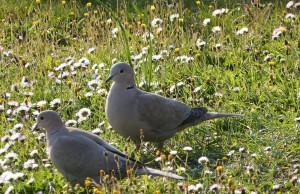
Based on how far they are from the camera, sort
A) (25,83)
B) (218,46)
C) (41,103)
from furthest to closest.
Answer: (218,46) → (25,83) → (41,103)

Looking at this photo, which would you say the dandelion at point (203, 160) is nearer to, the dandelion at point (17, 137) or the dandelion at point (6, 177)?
the dandelion at point (6, 177)

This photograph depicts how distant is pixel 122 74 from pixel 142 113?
1.07 feet

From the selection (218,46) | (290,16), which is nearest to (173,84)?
(218,46)

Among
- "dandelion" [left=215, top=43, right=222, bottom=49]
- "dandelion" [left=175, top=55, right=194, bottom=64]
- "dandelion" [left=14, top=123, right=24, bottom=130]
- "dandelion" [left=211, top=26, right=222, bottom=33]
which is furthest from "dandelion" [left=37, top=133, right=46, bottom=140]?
"dandelion" [left=211, top=26, right=222, bottom=33]

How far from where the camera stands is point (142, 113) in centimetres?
650

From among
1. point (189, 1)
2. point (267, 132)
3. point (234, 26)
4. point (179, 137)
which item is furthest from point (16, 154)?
point (189, 1)

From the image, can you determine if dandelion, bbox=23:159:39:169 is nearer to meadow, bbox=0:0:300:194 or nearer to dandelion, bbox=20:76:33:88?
meadow, bbox=0:0:300:194

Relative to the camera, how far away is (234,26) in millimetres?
8641

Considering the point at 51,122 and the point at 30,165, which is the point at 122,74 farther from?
the point at 30,165

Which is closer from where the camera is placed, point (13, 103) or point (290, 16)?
point (13, 103)

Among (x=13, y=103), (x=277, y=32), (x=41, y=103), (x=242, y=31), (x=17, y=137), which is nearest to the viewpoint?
(x=17, y=137)

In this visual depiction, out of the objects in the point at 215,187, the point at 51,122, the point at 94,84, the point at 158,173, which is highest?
the point at 94,84

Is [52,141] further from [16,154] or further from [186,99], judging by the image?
[186,99]

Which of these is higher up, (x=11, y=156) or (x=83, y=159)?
(x=11, y=156)
